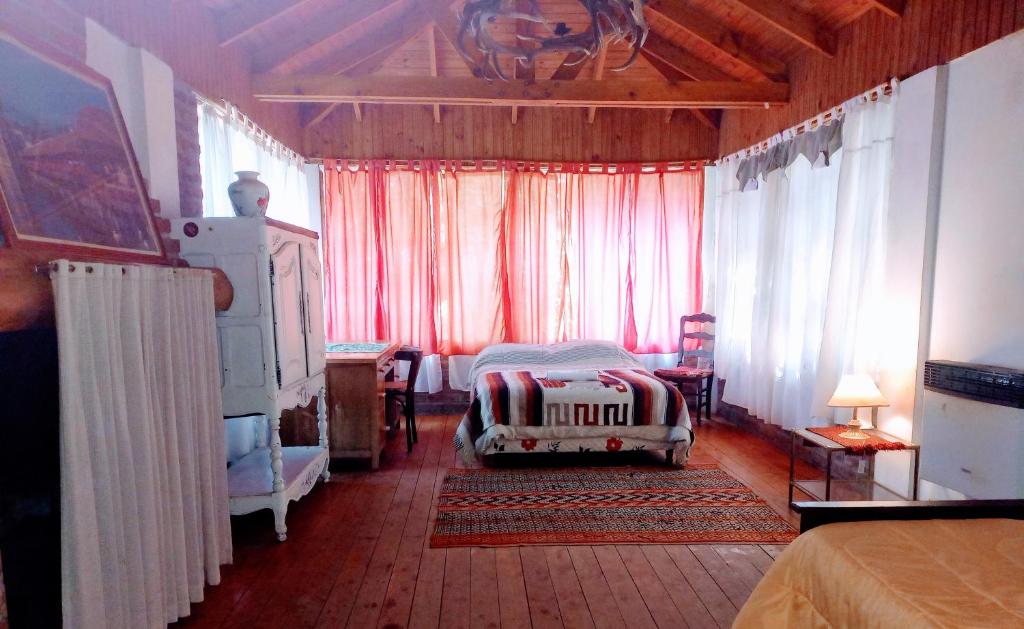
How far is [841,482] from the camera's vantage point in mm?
3092

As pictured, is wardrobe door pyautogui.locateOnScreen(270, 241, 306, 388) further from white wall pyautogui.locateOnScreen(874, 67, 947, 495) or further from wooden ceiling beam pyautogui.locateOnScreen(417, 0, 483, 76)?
white wall pyautogui.locateOnScreen(874, 67, 947, 495)

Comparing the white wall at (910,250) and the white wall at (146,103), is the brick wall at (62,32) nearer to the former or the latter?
the white wall at (146,103)

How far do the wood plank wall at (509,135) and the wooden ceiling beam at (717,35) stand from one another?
3.48ft

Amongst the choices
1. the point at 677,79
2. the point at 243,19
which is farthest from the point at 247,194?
the point at 677,79

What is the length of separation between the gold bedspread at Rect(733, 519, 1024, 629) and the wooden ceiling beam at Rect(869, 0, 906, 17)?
9.03ft

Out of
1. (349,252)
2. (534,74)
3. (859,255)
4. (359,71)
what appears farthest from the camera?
(349,252)

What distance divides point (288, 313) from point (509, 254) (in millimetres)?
2646

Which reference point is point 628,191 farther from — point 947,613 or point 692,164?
point 947,613

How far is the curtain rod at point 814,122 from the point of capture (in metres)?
2.89

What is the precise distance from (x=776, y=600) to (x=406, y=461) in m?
2.68

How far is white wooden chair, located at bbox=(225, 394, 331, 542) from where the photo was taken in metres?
2.47

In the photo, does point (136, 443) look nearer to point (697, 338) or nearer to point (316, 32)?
point (316, 32)

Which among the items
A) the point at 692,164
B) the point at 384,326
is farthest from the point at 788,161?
the point at 384,326

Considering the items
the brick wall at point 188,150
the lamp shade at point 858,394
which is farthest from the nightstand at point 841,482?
the brick wall at point 188,150
